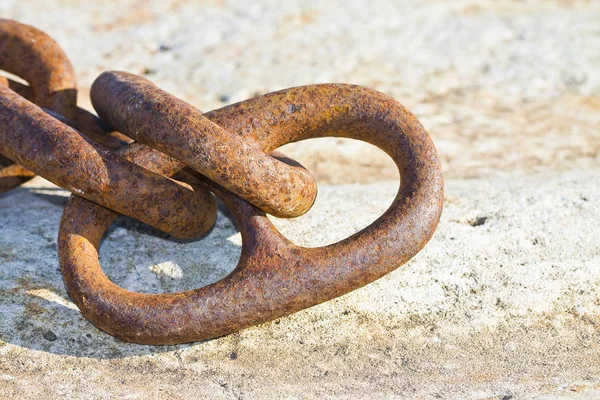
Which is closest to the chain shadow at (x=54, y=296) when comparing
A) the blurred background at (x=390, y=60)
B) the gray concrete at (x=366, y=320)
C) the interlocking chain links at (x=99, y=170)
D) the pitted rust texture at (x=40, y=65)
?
the gray concrete at (x=366, y=320)

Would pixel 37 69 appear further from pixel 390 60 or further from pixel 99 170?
pixel 390 60

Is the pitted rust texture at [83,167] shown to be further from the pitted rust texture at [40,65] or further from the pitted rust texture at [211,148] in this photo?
the pitted rust texture at [40,65]

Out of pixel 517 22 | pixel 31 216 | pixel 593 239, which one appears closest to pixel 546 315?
pixel 593 239

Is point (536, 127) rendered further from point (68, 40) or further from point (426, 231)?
point (68, 40)

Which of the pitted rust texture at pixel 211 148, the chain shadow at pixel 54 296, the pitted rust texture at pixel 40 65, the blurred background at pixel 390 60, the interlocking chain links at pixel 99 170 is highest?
the blurred background at pixel 390 60

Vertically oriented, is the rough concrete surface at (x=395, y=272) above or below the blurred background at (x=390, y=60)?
below

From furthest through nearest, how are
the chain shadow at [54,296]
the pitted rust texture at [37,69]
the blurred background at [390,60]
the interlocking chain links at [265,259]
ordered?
the blurred background at [390,60]
the pitted rust texture at [37,69]
the chain shadow at [54,296]
the interlocking chain links at [265,259]
